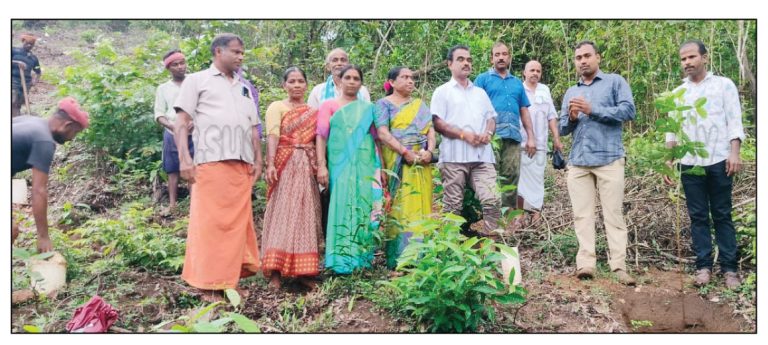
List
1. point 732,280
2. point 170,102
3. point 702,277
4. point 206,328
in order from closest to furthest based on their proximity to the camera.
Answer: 1. point 206,328
2. point 732,280
3. point 702,277
4. point 170,102

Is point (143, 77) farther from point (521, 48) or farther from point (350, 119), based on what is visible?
point (521, 48)

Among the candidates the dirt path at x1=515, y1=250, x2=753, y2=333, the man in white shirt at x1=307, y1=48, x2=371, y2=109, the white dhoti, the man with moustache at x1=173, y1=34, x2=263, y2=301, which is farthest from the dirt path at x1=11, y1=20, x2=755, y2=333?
A: the man in white shirt at x1=307, y1=48, x2=371, y2=109

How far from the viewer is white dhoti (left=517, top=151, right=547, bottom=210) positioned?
5.48 metres

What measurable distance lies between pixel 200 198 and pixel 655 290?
2983 mm

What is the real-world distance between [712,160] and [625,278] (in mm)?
955

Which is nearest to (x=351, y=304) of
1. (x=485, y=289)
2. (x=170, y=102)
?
(x=485, y=289)

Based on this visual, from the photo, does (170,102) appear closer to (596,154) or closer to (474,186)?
(474,186)

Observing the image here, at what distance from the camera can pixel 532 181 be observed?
5477mm

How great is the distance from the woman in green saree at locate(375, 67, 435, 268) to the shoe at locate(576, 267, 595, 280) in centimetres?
111

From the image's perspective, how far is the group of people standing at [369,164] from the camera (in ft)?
12.4

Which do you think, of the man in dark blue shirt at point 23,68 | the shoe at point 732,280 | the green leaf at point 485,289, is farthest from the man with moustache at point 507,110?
the man in dark blue shirt at point 23,68

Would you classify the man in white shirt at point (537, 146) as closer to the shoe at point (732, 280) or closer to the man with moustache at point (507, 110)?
the man with moustache at point (507, 110)

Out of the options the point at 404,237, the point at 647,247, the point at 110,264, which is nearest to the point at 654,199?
the point at 647,247

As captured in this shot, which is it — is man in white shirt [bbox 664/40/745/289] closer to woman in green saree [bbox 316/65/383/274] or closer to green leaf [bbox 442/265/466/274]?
green leaf [bbox 442/265/466/274]
